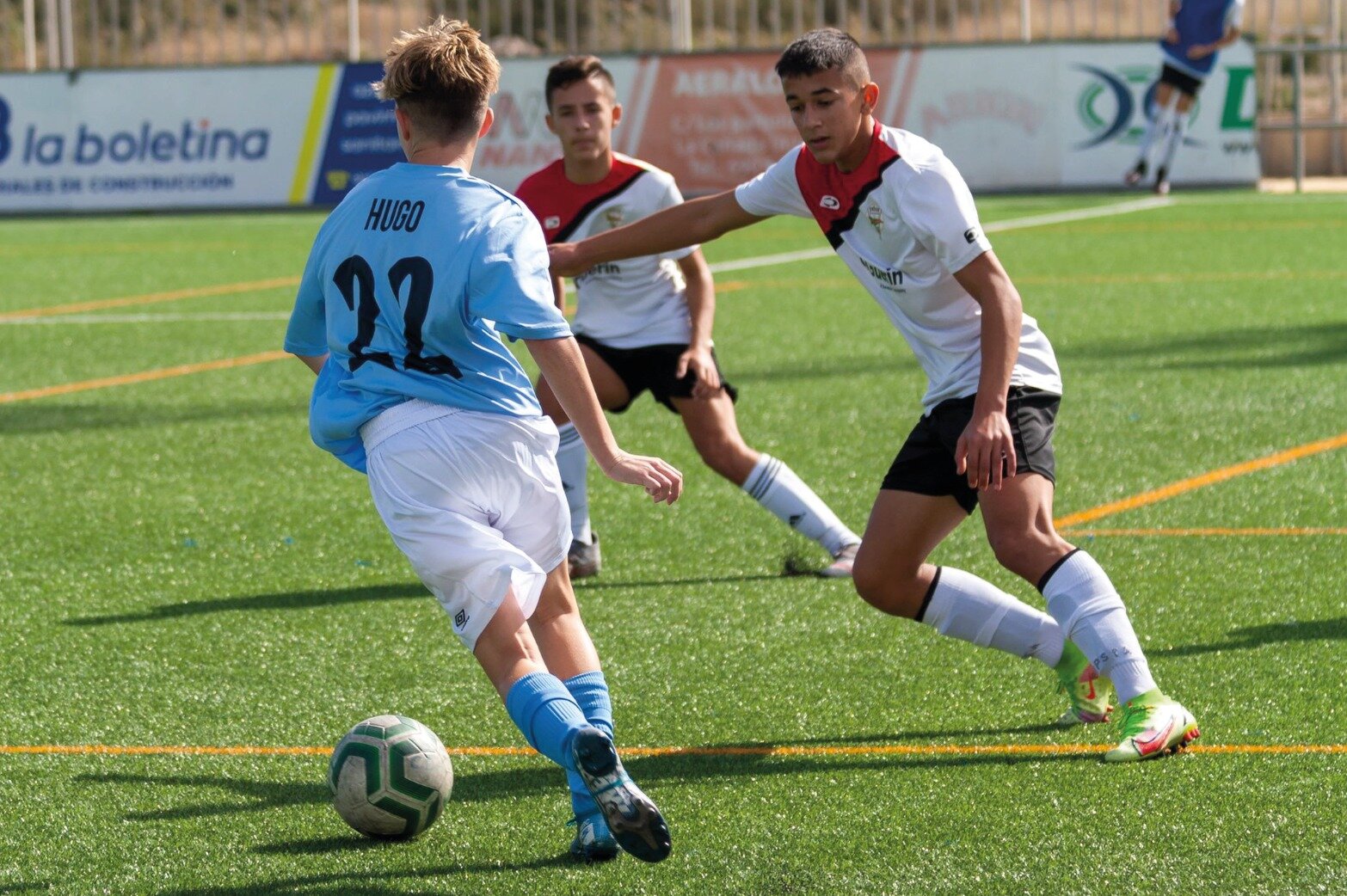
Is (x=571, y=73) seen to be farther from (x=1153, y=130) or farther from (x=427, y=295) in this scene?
(x=1153, y=130)

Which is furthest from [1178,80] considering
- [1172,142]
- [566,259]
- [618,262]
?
[566,259]

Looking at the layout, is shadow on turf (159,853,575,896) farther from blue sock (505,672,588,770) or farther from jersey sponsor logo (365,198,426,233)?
jersey sponsor logo (365,198,426,233)

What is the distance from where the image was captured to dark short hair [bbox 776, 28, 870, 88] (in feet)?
14.5

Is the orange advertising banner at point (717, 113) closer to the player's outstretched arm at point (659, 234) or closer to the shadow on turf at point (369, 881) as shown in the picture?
the player's outstretched arm at point (659, 234)

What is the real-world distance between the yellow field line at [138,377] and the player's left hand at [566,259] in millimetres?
6736

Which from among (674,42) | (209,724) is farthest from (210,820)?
(674,42)

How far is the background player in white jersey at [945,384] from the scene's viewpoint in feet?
14.3

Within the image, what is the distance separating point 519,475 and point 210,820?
1103 millimetres

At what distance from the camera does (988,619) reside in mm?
4789

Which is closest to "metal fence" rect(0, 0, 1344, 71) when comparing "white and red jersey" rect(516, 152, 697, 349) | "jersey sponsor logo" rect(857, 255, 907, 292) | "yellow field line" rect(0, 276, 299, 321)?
"yellow field line" rect(0, 276, 299, 321)

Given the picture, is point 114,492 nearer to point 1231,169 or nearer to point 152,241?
point 152,241

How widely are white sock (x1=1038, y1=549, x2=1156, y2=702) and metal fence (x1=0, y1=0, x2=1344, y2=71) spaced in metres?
22.8

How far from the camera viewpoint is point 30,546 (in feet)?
23.5

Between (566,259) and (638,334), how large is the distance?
6.09ft
